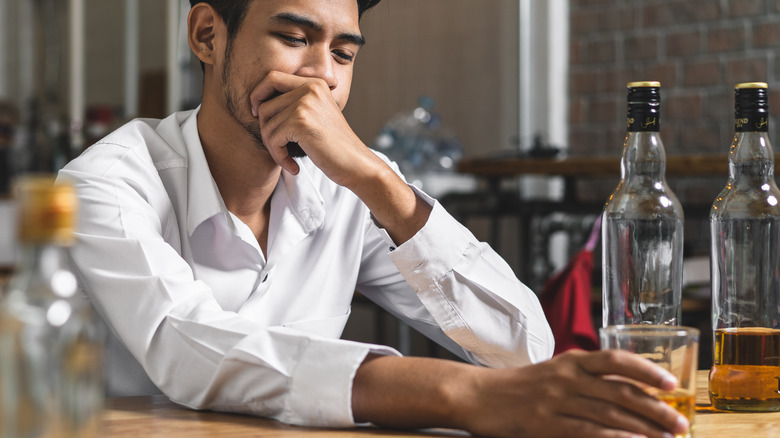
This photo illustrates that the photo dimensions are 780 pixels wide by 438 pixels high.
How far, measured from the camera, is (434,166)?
365cm

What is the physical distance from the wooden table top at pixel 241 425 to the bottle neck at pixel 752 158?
0.24 meters

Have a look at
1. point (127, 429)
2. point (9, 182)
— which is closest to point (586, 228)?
point (127, 429)

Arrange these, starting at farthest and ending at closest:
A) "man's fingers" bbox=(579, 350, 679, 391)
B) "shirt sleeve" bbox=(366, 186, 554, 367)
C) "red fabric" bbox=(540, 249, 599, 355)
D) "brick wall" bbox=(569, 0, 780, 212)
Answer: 1. "brick wall" bbox=(569, 0, 780, 212)
2. "red fabric" bbox=(540, 249, 599, 355)
3. "shirt sleeve" bbox=(366, 186, 554, 367)
4. "man's fingers" bbox=(579, 350, 679, 391)

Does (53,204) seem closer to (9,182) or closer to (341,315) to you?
(341,315)

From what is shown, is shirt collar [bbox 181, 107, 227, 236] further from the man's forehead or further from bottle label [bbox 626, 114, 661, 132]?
bottle label [bbox 626, 114, 661, 132]

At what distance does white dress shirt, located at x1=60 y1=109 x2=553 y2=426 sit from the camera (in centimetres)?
86

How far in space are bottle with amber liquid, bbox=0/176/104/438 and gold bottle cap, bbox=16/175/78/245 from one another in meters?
0.02

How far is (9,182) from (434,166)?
2122 mm

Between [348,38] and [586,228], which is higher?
[348,38]

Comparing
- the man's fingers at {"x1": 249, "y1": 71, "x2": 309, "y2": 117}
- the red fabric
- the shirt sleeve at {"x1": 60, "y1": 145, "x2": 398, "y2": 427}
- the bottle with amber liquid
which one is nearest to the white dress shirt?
the shirt sleeve at {"x1": 60, "y1": 145, "x2": 398, "y2": 427}

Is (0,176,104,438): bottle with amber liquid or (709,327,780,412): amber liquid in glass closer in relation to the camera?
(0,176,104,438): bottle with amber liquid

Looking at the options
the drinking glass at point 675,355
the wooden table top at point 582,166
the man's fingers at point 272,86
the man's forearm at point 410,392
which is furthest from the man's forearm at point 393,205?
the wooden table top at point 582,166

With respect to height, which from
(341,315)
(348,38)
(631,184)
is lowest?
(341,315)

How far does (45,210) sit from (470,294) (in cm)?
74
